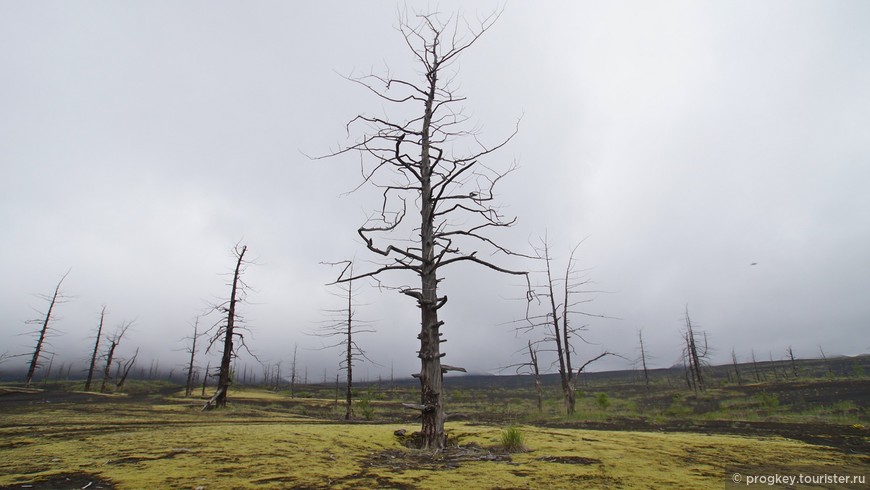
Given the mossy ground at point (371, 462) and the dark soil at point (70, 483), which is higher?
the dark soil at point (70, 483)

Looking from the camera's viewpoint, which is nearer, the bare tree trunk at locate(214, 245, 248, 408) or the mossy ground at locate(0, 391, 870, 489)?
the mossy ground at locate(0, 391, 870, 489)

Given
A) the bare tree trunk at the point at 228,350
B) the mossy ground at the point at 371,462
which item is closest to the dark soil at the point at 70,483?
the mossy ground at the point at 371,462

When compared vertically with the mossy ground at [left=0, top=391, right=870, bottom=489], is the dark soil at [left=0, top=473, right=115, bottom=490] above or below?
above

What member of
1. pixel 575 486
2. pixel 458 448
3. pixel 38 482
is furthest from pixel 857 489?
pixel 38 482

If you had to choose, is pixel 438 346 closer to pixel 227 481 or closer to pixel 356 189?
pixel 356 189

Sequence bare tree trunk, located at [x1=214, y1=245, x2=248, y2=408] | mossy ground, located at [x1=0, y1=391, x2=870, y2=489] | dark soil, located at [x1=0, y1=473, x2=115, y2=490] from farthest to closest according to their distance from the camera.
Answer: bare tree trunk, located at [x1=214, y1=245, x2=248, y2=408] → mossy ground, located at [x1=0, y1=391, x2=870, y2=489] → dark soil, located at [x1=0, y1=473, x2=115, y2=490]

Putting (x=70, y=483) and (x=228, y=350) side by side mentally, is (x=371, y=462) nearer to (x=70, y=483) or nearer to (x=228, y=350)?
(x=70, y=483)

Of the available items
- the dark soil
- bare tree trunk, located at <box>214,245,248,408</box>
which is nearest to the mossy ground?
the dark soil

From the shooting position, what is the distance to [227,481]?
3.52 metres

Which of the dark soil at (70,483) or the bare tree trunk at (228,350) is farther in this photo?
the bare tree trunk at (228,350)

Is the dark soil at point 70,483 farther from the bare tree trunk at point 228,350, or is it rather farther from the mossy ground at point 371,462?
the bare tree trunk at point 228,350

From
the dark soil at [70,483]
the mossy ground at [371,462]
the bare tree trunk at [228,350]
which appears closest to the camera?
the dark soil at [70,483]

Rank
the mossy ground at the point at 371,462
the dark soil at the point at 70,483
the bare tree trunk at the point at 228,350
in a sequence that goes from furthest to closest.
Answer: the bare tree trunk at the point at 228,350 < the mossy ground at the point at 371,462 < the dark soil at the point at 70,483

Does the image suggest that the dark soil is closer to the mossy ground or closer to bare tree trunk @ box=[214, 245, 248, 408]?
the mossy ground
